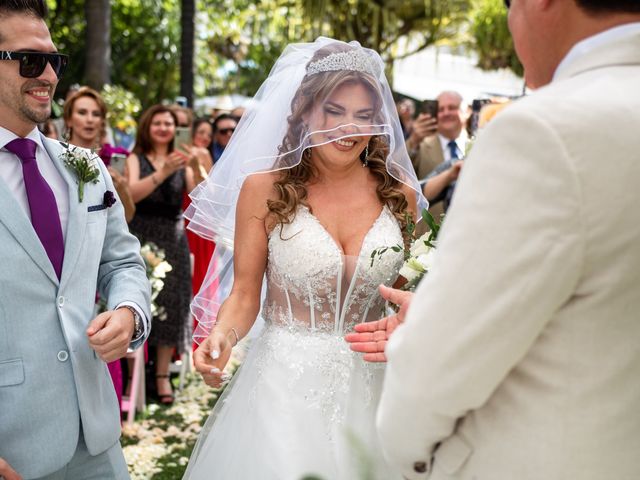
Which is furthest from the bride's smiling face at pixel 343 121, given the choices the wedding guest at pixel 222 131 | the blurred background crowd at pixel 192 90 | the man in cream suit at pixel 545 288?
the wedding guest at pixel 222 131

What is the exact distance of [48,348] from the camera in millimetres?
2273

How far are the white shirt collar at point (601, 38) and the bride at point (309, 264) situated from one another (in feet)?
5.32

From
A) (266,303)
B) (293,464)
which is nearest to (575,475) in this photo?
(293,464)

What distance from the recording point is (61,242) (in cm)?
239

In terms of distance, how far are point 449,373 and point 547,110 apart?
1.60 ft

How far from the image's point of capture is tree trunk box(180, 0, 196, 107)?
11109mm

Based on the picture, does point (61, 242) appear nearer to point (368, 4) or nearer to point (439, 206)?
point (439, 206)

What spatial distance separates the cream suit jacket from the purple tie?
4.32 ft

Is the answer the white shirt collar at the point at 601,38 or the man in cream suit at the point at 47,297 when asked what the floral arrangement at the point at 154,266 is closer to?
the man in cream suit at the point at 47,297

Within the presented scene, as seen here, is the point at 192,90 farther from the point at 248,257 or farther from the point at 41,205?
the point at 41,205

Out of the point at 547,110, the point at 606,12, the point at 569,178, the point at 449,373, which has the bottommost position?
the point at 449,373

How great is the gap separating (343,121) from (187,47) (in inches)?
341

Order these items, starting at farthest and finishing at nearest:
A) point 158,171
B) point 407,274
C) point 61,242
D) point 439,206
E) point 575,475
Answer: point 158,171
point 439,206
point 407,274
point 61,242
point 575,475

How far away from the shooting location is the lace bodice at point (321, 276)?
308cm
